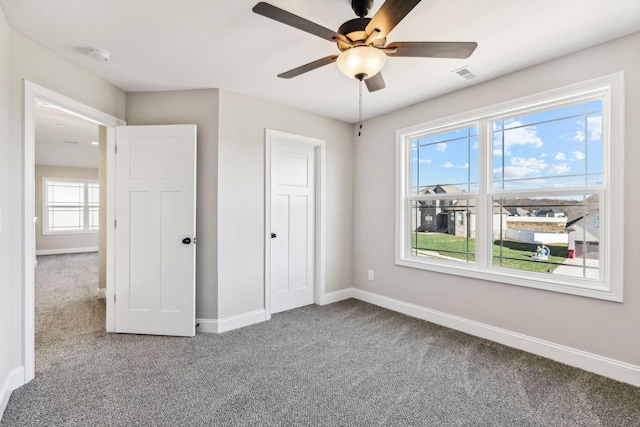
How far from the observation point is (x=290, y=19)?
151 cm

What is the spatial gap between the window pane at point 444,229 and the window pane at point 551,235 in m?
0.27

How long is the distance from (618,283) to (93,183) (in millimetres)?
10746

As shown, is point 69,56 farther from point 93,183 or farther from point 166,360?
point 93,183

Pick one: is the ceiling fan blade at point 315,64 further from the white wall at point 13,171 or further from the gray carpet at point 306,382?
the gray carpet at point 306,382

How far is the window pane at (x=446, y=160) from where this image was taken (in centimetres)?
322

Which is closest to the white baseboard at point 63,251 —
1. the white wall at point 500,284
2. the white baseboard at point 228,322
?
the white baseboard at point 228,322

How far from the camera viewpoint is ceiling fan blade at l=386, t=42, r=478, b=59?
1652mm

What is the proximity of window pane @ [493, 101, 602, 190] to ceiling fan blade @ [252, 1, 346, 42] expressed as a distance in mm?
2150

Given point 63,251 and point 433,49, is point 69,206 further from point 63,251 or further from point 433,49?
point 433,49

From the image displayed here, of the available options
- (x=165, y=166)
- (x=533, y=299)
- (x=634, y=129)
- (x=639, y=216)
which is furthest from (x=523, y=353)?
(x=165, y=166)

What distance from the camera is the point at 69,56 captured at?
2479mm

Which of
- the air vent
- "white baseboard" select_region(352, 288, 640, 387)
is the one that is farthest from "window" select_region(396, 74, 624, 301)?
"white baseboard" select_region(352, 288, 640, 387)

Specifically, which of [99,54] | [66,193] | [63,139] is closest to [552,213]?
[99,54]

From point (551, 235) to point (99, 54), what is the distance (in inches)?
163
